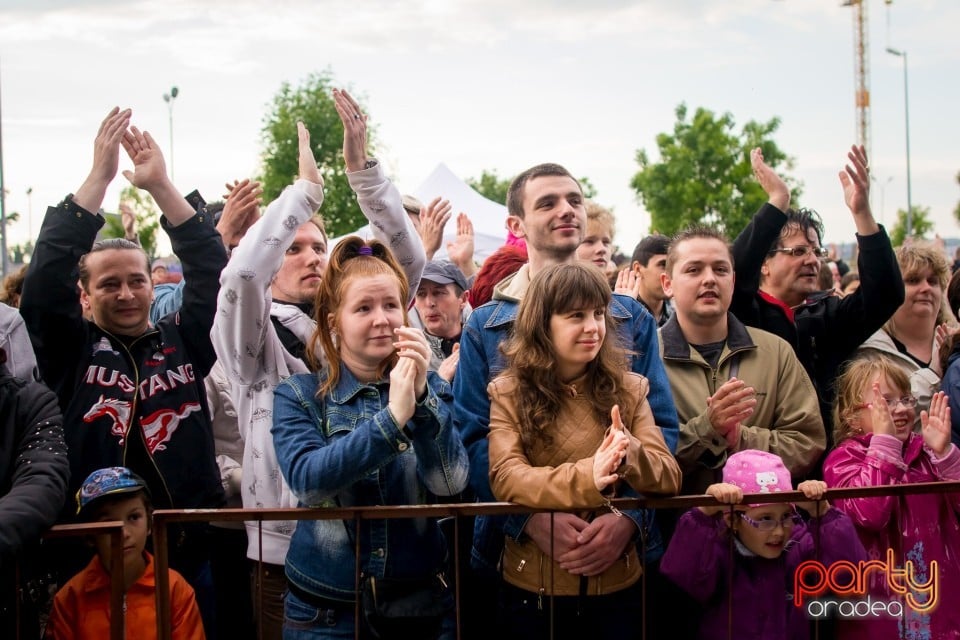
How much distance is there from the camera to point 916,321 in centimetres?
464

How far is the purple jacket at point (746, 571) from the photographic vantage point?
10.4ft

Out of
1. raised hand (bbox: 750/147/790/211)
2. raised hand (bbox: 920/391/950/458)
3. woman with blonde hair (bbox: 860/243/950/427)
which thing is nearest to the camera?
raised hand (bbox: 920/391/950/458)

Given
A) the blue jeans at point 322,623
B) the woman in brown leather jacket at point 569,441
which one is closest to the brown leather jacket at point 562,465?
the woman in brown leather jacket at point 569,441

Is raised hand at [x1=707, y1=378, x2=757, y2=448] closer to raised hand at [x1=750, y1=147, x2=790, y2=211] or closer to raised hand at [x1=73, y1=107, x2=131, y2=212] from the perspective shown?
raised hand at [x1=750, y1=147, x2=790, y2=211]

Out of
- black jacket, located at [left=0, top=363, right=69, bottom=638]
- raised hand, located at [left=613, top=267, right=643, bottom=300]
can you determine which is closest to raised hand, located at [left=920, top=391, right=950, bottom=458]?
raised hand, located at [left=613, top=267, right=643, bottom=300]

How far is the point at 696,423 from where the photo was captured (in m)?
3.51

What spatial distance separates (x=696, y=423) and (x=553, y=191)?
1.09 meters

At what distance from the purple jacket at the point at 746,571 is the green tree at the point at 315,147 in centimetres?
2617

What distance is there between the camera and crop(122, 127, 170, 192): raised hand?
3.60 meters

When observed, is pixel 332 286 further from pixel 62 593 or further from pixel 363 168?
pixel 62 593

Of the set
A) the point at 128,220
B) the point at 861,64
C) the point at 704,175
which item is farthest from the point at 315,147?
the point at 861,64

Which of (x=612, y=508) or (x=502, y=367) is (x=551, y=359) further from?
(x=612, y=508)

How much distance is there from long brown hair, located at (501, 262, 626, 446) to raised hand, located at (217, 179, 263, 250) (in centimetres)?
159

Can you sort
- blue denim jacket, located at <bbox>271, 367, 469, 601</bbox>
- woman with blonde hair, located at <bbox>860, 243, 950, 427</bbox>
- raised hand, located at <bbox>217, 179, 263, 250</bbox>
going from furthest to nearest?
woman with blonde hair, located at <bbox>860, 243, 950, 427</bbox> → raised hand, located at <bbox>217, 179, 263, 250</bbox> → blue denim jacket, located at <bbox>271, 367, 469, 601</bbox>
